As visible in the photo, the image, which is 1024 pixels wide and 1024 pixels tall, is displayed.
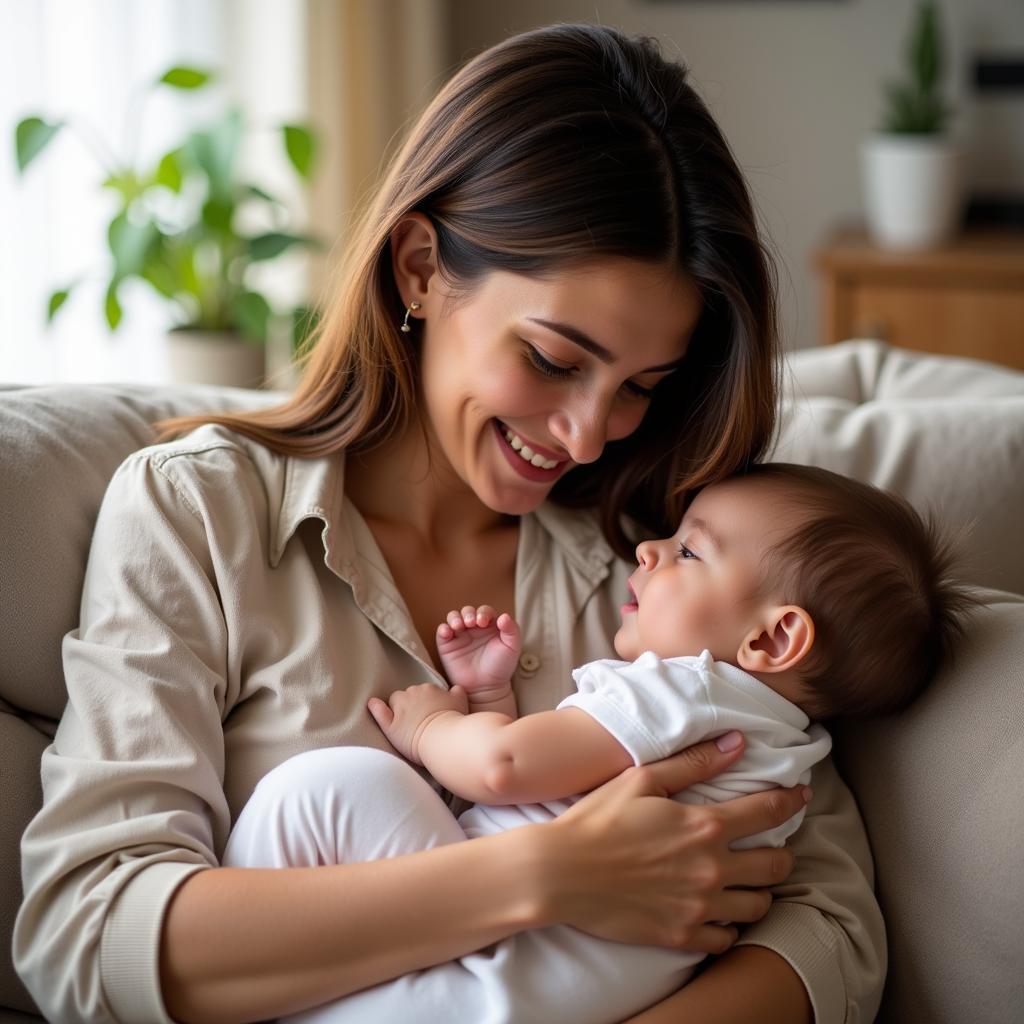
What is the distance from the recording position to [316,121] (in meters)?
4.04

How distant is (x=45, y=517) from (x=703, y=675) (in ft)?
2.51

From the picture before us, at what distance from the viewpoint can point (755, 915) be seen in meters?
1.35

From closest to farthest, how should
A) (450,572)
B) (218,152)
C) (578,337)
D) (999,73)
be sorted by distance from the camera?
(578,337) < (450,572) < (218,152) < (999,73)

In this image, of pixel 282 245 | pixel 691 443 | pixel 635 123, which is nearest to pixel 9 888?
pixel 691 443

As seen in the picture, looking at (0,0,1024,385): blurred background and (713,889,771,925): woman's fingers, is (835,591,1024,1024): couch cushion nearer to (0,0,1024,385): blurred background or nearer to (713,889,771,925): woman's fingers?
(713,889,771,925): woman's fingers

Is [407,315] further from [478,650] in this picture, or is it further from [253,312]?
[253,312]

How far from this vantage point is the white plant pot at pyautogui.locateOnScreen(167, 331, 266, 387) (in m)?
3.23

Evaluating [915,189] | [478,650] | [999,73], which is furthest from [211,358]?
[999,73]

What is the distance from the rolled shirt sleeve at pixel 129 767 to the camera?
1.18 meters

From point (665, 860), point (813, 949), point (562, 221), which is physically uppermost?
point (562, 221)

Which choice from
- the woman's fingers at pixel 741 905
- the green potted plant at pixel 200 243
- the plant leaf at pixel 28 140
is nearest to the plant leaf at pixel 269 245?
the green potted plant at pixel 200 243

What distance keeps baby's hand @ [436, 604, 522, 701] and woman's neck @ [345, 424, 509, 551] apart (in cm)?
19

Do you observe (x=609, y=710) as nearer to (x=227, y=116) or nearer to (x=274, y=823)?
(x=274, y=823)

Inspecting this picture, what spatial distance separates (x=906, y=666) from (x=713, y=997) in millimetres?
437
